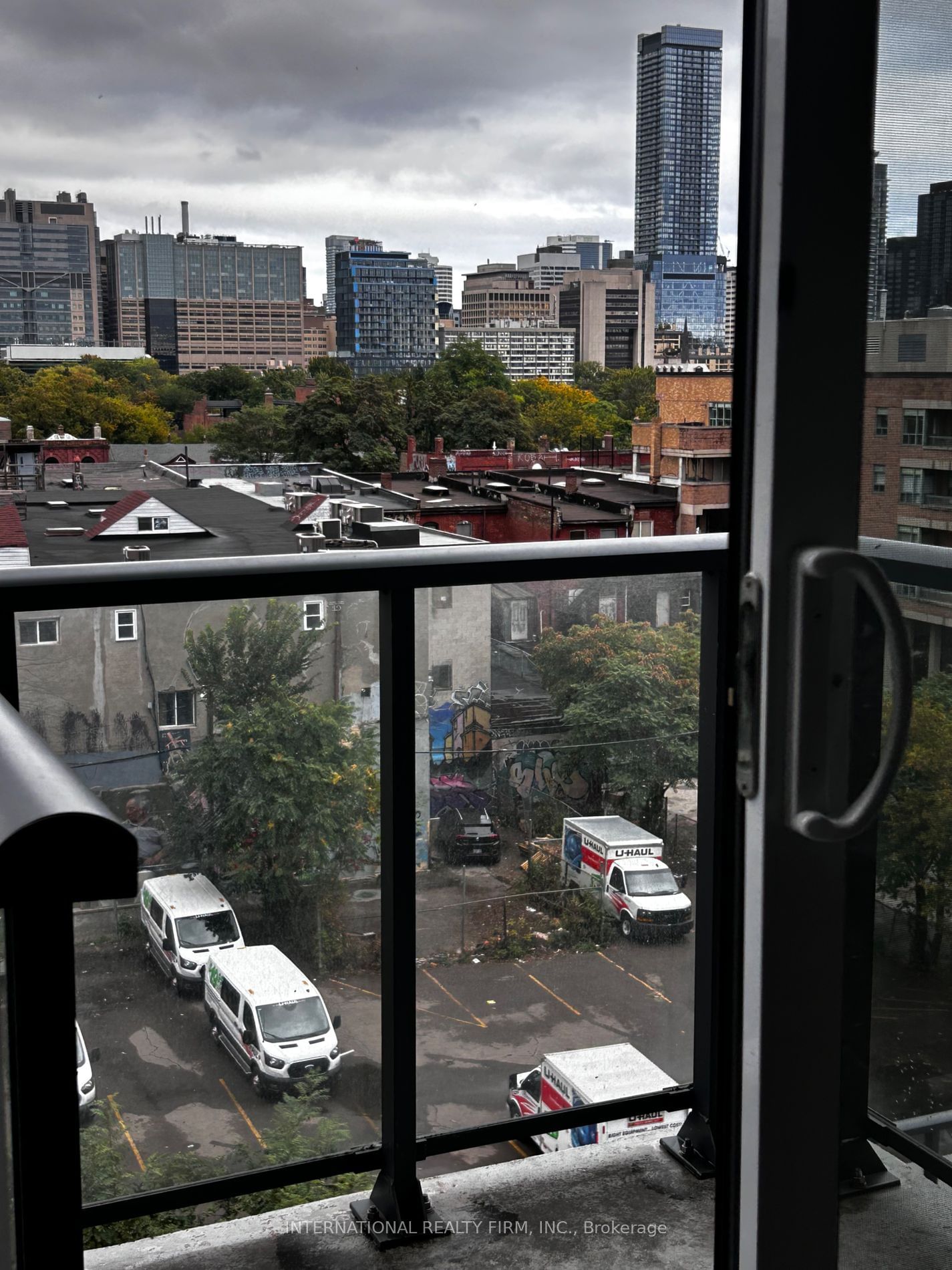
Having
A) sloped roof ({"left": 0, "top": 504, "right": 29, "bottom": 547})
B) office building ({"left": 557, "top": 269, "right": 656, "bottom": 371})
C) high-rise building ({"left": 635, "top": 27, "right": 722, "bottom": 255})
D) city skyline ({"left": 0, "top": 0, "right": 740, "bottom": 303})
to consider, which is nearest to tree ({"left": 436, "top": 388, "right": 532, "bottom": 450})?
office building ({"left": 557, "top": 269, "right": 656, "bottom": 371})

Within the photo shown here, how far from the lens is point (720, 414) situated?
727 mm

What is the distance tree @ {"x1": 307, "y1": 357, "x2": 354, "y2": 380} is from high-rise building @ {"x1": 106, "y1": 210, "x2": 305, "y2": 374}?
23.8 inches

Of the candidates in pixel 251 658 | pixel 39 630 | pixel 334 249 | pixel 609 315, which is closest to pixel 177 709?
pixel 251 658

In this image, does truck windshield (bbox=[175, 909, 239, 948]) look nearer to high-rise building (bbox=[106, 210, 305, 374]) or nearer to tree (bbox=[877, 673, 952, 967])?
tree (bbox=[877, 673, 952, 967])

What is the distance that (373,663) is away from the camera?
1.38 meters

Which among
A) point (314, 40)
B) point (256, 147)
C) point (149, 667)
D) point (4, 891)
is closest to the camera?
point (4, 891)

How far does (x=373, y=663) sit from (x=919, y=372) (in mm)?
845

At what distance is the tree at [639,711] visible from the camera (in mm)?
1537

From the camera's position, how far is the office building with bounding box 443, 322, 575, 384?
1348cm

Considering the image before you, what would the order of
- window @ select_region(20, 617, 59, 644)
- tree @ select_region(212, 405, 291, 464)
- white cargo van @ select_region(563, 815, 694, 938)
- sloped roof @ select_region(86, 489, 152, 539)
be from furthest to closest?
tree @ select_region(212, 405, 291, 464)
sloped roof @ select_region(86, 489, 152, 539)
white cargo van @ select_region(563, 815, 694, 938)
window @ select_region(20, 617, 59, 644)

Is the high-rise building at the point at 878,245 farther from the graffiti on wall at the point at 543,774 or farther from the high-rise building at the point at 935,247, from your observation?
the graffiti on wall at the point at 543,774

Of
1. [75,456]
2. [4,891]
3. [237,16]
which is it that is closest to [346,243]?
[75,456]

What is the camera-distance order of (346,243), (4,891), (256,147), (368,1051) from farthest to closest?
(256,147), (346,243), (368,1051), (4,891)

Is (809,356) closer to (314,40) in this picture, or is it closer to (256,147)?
(314,40)
